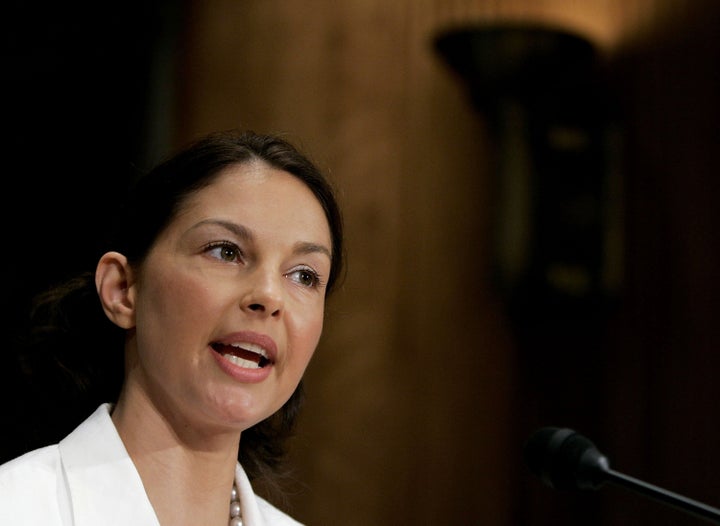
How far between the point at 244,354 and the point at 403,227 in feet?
5.78

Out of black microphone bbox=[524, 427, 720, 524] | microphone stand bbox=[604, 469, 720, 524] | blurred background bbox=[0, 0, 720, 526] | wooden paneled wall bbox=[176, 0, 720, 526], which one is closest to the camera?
microphone stand bbox=[604, 469, 720, 524]

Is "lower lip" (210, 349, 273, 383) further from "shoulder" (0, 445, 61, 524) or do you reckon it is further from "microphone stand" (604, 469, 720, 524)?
"microphone stand" (604, 469, 720, 524)

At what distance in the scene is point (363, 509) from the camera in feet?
10.00

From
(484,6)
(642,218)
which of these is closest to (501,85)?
(484,6)

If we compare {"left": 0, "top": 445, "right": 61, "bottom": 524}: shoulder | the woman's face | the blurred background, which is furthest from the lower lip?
the blurred background

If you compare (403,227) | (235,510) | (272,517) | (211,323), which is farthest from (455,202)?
(211,323)

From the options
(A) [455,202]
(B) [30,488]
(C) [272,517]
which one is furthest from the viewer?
(A) [455,202]

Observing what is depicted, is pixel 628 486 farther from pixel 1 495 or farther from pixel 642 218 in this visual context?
pixel 642 218

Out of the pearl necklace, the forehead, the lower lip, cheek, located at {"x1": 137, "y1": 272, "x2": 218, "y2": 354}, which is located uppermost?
the forehead

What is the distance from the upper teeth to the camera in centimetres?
131

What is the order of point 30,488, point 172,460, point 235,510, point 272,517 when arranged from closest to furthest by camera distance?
point 30,488
point 172,460
point 235,510
point 272,517

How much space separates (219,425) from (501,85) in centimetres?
172

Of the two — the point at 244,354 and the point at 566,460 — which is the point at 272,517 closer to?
the point at 244,354

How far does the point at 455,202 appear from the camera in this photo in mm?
3027
